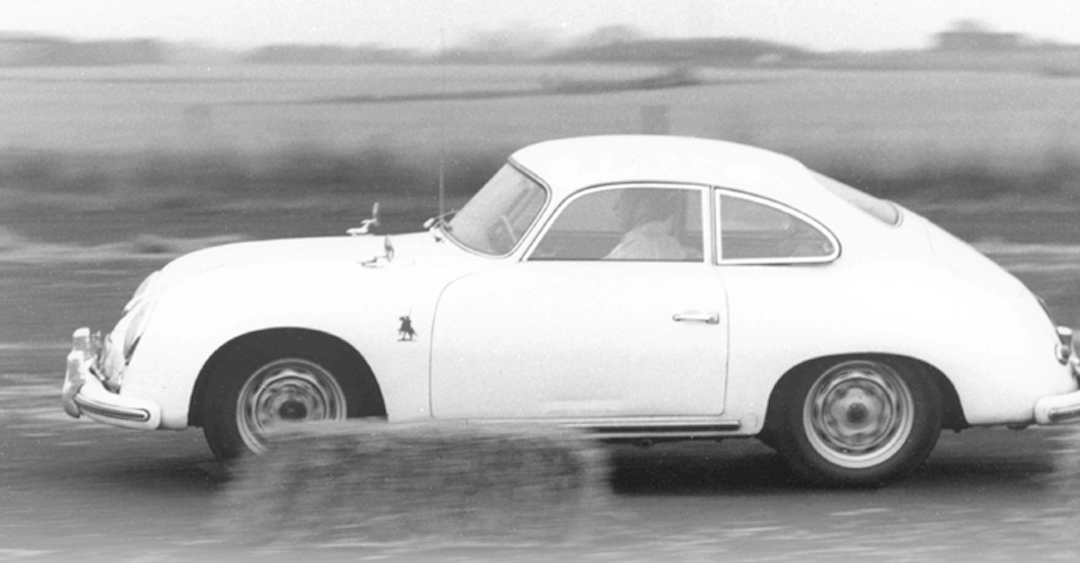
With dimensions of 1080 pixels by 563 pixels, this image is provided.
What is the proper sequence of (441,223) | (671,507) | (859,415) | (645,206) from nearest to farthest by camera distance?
(671,507)
(859,415)
(645,206)
(441,223)

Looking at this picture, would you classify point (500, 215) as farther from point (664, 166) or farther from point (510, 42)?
point (510, 42)

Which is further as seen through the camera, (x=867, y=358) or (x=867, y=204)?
(x=867, y=204)

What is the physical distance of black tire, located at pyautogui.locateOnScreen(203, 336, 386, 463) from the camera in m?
7.25

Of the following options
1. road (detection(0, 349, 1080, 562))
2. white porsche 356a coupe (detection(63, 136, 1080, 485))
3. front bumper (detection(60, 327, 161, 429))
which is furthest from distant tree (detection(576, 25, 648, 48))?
front bumper (detection(60, 327, 161, 429))

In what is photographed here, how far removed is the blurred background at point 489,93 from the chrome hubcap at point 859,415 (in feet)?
26.8

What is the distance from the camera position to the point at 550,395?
720cm

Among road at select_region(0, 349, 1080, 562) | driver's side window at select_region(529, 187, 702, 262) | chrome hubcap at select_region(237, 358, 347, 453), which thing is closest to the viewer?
road at select_region(0, 349, 1080, 562)

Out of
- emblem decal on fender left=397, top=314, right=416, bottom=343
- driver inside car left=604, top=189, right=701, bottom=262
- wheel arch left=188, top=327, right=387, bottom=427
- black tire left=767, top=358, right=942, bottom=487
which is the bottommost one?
Result: black tire left=767, top=358, right=942, bottom=487

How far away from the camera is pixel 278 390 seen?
23.9ft

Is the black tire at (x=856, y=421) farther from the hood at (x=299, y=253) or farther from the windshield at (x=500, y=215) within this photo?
the hood at (x=299, y=253)

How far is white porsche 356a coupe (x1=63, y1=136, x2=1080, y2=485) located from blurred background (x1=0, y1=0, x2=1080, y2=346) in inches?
313

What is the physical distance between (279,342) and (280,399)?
0.22m

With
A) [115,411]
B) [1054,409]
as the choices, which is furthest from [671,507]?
[115,411]

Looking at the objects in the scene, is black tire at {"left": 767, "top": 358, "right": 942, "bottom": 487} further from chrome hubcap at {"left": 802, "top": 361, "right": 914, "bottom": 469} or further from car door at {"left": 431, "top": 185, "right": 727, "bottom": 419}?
car door at {"left": 431, "top": 185, "right": 727, "bottom": 419}
